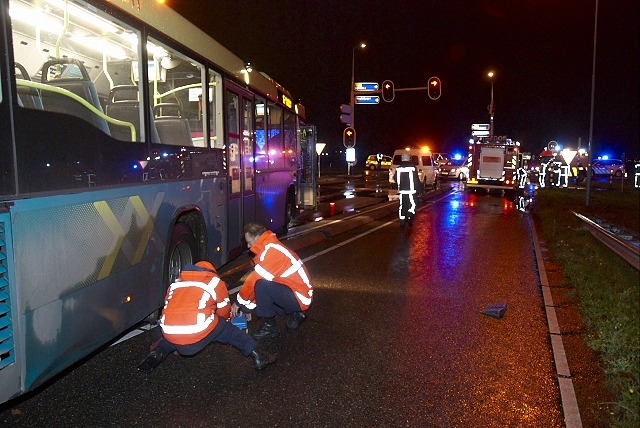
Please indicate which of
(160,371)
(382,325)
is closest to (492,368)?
(382,325)

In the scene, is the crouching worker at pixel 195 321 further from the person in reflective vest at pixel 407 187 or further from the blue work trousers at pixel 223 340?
the person in reflective vest at pixel 407 187

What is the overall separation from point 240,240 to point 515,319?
12.9ft

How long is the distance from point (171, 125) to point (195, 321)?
2.50 m

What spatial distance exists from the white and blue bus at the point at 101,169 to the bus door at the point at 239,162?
5cm

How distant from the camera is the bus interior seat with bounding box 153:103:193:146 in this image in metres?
5.68

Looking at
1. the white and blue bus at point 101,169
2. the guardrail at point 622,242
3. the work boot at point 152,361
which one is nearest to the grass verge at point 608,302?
the guardrail at point 622,242

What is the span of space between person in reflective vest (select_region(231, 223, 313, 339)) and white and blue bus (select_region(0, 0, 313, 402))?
849mm

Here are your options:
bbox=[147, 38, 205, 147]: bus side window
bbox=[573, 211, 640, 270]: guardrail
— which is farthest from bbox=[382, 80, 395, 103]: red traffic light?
bbox=[147, 38, 205, 147]: bus side window

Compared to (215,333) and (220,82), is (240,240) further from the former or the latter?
(215,333)

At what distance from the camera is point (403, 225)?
1418cm

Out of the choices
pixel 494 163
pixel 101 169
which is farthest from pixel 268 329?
pixel 494 163

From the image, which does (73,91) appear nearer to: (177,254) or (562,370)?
(177,254)

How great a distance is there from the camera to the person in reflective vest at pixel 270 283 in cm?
534

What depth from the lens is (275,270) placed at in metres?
5.39
